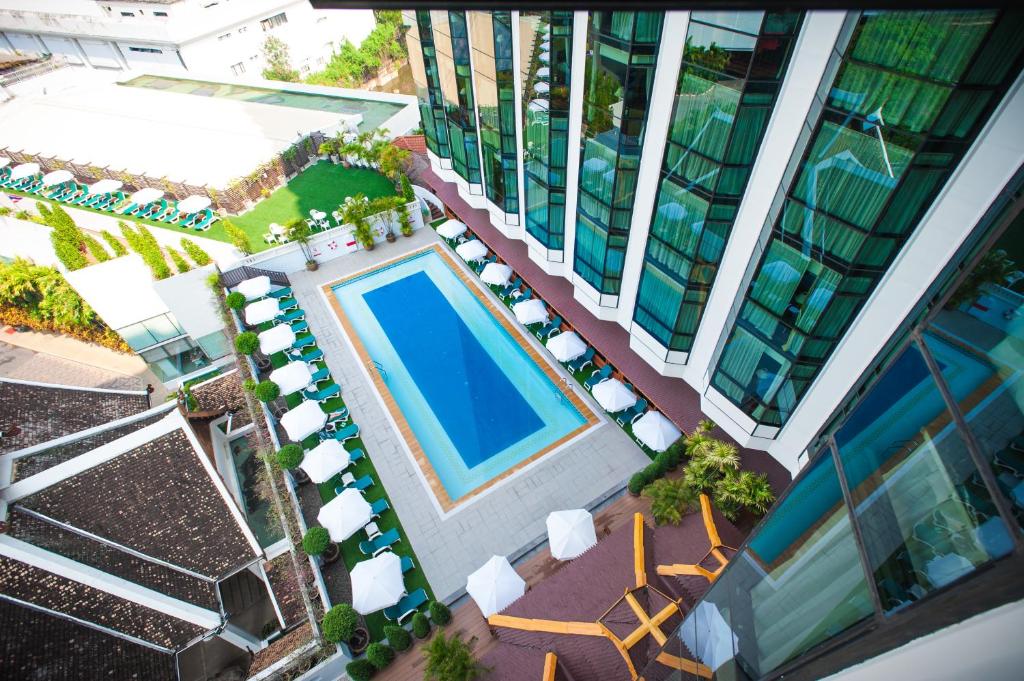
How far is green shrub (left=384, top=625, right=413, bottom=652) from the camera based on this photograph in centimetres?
1305

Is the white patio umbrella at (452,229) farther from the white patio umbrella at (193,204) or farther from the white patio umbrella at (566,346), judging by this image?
the white patio umbrella at (193,204)

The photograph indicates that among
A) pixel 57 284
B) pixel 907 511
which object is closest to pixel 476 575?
pixel 907 511

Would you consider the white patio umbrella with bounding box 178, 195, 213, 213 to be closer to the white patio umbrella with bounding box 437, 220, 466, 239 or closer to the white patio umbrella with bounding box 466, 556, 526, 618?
the white patio umbrella with bounding box 437, 220, 466, 239

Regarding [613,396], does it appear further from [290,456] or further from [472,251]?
[290,456]

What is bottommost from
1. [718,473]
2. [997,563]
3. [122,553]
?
[122,553]

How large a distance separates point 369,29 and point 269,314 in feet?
194

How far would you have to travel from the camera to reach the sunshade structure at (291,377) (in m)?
19.5

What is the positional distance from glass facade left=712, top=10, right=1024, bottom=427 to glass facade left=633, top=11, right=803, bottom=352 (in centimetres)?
121

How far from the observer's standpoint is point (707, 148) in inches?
409

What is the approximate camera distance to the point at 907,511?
318 centimetres

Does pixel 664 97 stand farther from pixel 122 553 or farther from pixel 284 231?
pixel 284 231

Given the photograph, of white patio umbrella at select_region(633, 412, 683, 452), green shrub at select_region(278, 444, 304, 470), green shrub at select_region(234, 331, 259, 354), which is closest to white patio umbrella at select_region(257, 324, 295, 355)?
green shrub at select_region(234, 331, 259, 354)

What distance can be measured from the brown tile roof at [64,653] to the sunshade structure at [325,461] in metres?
6.02

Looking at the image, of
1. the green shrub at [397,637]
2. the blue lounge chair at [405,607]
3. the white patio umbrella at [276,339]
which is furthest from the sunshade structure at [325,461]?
the white patio umbrella at [276,339]
